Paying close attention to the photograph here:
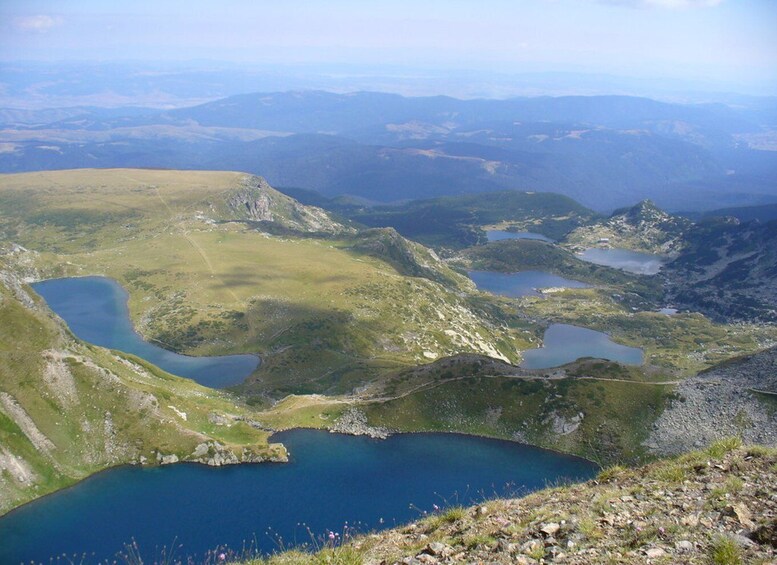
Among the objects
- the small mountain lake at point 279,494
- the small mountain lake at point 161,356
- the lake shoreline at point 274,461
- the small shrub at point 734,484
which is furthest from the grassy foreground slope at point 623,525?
the small mountain lake at point 161,356

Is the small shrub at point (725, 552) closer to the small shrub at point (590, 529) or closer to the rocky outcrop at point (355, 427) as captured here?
the small shrub at point (590, 529)

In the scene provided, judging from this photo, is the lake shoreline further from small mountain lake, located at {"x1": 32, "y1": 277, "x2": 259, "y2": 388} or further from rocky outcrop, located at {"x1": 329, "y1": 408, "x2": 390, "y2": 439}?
small mountain lake, located at {"x1": 32, "y1": 277, "x2": 259, "y2": 388}

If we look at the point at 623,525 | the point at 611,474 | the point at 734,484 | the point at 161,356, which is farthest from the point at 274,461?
the point at 734,484

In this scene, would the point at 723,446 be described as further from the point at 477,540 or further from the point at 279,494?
the point at 279,494

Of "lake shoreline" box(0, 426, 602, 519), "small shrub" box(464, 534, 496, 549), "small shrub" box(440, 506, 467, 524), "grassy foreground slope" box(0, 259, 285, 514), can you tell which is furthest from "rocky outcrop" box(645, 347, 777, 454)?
"small shrub" box(464, 534, 496, 549)

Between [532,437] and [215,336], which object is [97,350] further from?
[532,437]
